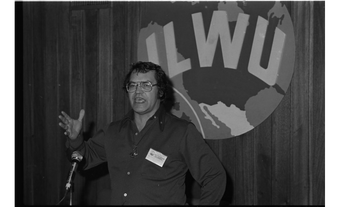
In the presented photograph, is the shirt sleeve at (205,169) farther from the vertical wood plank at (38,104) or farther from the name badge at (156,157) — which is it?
the vertical wood plank at (38,104)

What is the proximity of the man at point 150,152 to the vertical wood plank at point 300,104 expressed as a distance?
0.90 meters

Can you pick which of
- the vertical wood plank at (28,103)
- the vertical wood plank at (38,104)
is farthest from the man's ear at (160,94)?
the vertical wood plank at (28,103)

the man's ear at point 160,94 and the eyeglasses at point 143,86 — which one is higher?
the eyeglasses at point 143,86

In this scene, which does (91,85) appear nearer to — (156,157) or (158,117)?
(158,117)

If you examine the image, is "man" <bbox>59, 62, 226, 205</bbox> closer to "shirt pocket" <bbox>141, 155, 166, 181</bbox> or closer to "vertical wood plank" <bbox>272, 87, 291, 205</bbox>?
"shirt pocket" <bbox>141, 155, 166, 181</bbox>

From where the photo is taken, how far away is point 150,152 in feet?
6.01

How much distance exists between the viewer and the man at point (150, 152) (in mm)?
1760

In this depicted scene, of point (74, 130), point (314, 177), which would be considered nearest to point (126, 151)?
point (74, 130)

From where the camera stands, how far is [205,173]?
175 centimetres

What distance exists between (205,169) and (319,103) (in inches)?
43.5

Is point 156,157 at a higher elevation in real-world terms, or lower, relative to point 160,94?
lower

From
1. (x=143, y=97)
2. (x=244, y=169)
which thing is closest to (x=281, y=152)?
(x=244, y=169)

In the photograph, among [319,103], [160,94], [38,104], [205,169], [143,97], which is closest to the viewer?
[205,169]

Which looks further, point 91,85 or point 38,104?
point 38,104
